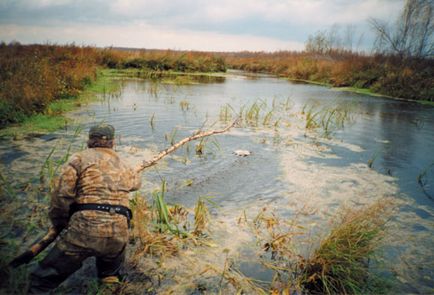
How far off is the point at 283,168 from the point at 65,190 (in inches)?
175

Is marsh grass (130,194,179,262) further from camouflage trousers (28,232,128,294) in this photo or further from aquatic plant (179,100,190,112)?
aquatic plant (179,100,190,112)

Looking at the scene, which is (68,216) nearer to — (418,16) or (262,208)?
(262,208)

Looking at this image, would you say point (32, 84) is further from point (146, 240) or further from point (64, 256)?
point (64, 256)

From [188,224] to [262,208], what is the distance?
44.8 inches

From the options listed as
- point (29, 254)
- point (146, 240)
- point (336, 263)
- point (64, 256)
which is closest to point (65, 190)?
point (64, 256)

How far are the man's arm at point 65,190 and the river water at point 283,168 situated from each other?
1356 mm

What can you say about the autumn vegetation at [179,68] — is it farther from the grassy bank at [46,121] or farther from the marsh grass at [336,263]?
the marsh grass at [336,263]

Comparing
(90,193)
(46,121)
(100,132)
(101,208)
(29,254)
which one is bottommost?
(29,254)

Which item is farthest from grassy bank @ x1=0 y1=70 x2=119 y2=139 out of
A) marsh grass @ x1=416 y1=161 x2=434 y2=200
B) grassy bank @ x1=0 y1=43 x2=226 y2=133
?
marsh grass @ x1=416 y1=161 x2=434 y2=200

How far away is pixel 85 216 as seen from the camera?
7.82 feet

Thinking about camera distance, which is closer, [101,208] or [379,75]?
[101,208]

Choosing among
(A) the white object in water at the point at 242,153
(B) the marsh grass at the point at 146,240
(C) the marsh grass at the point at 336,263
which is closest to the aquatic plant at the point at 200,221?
(B) the marsh grass at the point at 146,240

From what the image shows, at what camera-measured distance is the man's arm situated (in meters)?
2.40

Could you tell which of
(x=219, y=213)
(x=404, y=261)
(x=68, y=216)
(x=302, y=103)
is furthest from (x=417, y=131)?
(x=68, y=216)
